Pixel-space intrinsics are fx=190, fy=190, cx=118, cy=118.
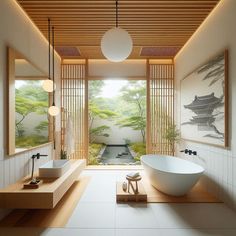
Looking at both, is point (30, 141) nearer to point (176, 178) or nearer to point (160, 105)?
point (176, 178)

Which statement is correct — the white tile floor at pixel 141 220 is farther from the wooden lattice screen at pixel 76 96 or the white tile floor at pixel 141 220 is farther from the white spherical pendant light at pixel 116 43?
the wooden lattice screen at pixel 76 96

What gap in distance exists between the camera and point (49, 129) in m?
3.87

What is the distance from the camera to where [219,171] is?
2.78 metres

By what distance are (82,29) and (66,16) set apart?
46 centimetres

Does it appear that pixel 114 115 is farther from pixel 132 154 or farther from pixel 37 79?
pixel 37 79

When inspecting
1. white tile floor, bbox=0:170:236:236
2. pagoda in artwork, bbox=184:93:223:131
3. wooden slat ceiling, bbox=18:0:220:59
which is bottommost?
white tile floor, bbox=0:170:236:236

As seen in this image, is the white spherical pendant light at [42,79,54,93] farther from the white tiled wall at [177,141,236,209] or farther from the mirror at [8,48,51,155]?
the white tiled wall at [177,141,236,209]

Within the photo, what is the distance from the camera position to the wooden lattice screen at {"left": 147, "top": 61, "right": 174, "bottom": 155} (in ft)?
16.4

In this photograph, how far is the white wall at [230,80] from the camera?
2.47 metres

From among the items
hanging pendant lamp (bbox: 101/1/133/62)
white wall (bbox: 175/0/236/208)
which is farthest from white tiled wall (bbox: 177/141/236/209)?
hanging pendant lamp (bbox: 101/1/133/62)

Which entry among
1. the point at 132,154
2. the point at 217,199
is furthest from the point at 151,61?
the point at 132,154

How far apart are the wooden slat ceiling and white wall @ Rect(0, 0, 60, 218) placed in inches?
7.4

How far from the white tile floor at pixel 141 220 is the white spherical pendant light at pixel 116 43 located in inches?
77.2

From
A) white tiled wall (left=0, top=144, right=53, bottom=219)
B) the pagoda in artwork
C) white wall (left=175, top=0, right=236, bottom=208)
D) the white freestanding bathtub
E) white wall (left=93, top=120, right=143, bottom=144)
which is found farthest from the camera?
white wall (left=93, top=120, right=143, bottom=144)
